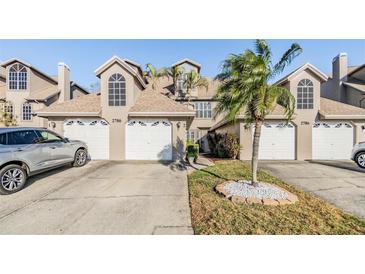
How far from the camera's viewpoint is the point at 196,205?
14.4 feet

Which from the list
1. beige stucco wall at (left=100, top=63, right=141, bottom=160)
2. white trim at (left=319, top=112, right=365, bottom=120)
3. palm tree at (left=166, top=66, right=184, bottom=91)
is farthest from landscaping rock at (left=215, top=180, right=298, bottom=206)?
palm tree at (left=166, top=66, right=184, bottom=91)

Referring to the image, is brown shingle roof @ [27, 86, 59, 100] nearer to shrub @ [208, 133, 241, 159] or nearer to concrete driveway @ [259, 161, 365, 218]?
shrub @ [208, 133, 241, 159]

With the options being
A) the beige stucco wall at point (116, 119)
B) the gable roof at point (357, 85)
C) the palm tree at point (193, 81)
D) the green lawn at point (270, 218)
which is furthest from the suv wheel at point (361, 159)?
the beige stucco wall at point (116, 119)

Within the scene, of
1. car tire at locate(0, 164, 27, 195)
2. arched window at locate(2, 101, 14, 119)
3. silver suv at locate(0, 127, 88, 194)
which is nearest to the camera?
car tire at locate(0, 164, 27, 195)

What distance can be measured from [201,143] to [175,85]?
22.0 feet

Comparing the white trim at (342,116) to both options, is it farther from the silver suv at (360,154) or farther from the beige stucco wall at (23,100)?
the beige stucco wall at (23,100)

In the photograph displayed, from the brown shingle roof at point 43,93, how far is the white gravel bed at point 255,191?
716 inches

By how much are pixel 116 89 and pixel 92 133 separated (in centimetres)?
313

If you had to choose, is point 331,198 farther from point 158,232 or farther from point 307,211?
point 158,232

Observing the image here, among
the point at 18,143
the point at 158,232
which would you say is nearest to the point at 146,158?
the point at 18,143

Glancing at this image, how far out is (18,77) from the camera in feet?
52.7

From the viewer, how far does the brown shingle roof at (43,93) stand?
15748 mm

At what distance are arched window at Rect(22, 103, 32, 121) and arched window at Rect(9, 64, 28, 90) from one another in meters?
1.77

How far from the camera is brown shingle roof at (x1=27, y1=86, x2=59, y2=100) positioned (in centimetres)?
1575
